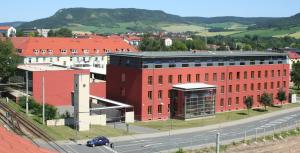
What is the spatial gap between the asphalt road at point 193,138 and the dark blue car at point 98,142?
61 cm

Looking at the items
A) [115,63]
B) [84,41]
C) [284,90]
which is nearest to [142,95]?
[115,63]

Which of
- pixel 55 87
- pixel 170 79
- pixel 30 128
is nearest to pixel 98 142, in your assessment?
pixel 30 128

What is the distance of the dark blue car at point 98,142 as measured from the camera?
1977 inches

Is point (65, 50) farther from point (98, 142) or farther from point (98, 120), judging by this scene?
point (98, 142)

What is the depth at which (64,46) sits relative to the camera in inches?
4429

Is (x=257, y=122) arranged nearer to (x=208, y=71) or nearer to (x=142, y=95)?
(x=208, y=71)

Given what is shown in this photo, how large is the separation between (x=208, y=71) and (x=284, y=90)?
821 inches

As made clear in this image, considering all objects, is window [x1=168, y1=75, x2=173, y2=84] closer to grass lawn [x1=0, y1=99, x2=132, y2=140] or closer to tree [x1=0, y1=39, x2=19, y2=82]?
→ grass lawn [x1=0, y1=99, x2=132, y2=140]

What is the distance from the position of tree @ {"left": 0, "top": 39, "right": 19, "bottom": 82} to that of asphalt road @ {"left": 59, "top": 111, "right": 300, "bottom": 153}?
2995 cm

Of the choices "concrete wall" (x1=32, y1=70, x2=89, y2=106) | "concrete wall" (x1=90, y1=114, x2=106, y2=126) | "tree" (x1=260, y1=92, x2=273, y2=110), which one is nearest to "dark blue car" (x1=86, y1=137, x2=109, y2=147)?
"concrete wall" (x1=90, y1=114, x2=106, y2=126)

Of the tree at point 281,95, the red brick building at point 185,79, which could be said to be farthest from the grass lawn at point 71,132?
the tree at point 281,95

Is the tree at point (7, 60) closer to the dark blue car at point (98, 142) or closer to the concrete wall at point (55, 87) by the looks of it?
the concrete wall at point (55, 87)

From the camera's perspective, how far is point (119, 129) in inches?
Result: 2383

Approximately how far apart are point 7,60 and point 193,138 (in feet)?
116
